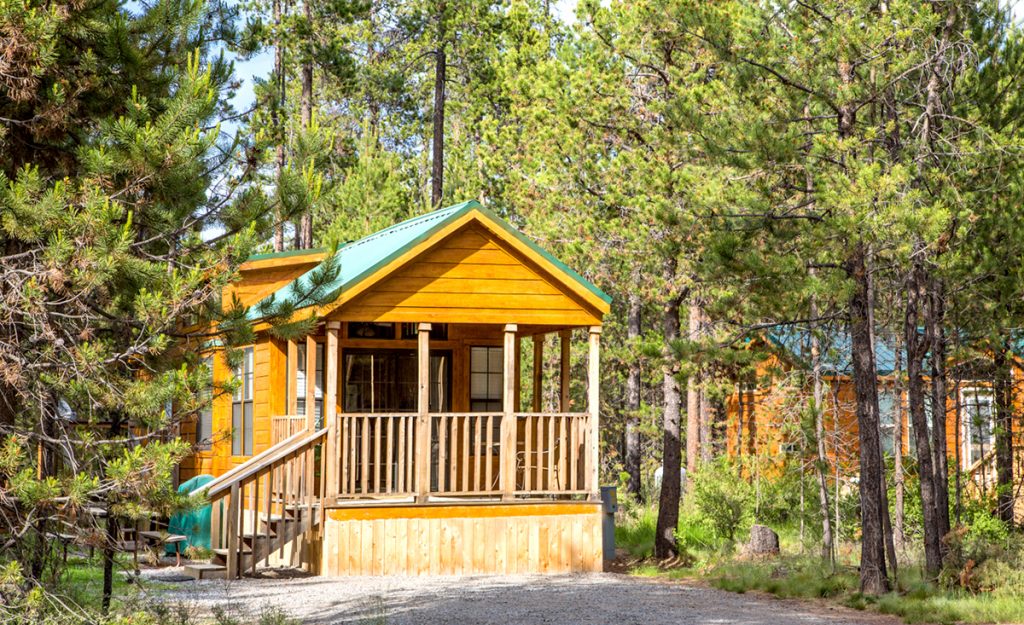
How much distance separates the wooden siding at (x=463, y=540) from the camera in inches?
522

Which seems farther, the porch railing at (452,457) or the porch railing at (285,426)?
the porch railing at (285,426)

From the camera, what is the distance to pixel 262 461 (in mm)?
13250

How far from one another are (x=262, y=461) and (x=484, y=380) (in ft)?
13.5

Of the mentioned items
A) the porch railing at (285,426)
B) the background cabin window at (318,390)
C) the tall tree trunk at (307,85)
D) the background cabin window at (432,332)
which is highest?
the tall tree trunk at (307,85)

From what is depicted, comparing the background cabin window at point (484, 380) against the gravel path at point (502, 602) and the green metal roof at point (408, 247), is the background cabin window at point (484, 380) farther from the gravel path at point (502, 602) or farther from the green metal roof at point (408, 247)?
the gravel path at point (502, 602)

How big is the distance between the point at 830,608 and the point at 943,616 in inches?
53.7

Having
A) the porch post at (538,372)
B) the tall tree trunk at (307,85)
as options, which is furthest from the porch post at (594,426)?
the tall tree trunk at (307,85)

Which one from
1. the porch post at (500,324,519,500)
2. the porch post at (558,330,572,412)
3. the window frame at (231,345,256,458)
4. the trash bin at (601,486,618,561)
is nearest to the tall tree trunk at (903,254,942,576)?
the trash bin at (601,486,618,561)

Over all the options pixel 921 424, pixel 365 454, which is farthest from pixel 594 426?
pixel 921 424

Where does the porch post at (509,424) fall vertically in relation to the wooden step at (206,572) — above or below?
above

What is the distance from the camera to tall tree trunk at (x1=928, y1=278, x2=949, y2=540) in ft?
41.9

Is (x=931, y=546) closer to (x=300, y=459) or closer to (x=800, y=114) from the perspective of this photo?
(x=800, y=114)

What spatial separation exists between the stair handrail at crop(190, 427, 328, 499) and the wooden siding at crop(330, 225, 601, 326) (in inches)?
60.5

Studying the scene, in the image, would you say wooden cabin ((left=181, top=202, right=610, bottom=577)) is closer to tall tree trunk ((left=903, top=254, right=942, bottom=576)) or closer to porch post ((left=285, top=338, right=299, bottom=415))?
porch post ((left=285, top=338, right=299, bottom=415))
